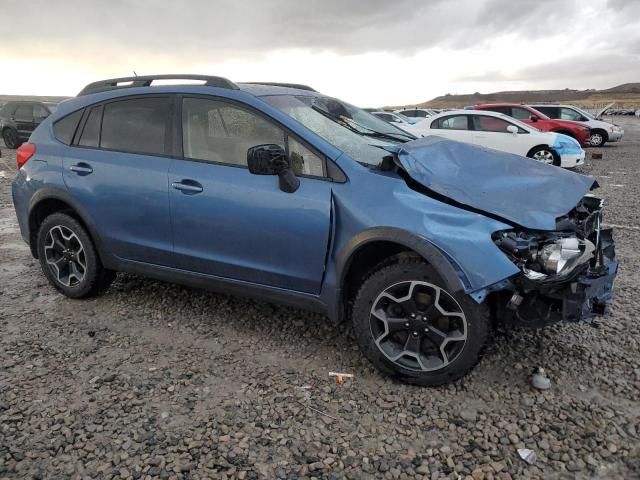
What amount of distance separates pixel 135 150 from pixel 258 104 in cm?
112

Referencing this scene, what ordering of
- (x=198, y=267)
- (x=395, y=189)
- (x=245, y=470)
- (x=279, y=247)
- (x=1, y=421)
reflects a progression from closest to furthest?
(x=245, y=470) < (x=1, y=421) < (x=395, y=189) < (x=279, y=247) < (x=198, y=267)

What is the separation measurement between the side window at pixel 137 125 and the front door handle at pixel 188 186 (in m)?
0.35

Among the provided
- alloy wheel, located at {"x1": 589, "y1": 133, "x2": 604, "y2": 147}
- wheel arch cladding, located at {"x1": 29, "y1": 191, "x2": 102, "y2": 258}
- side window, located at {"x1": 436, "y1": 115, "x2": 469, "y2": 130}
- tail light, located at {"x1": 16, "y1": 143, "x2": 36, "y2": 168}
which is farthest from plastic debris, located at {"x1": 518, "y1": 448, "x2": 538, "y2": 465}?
alloy wheel, located at {"x1": 589, "y1": 133, "x2": 604, "y2": 147}

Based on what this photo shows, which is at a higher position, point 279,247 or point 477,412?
point 279,247

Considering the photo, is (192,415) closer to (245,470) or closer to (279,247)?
(245,470)

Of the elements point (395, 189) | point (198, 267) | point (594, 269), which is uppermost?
point (395, 189)

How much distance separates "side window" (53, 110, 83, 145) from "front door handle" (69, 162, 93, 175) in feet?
0.90

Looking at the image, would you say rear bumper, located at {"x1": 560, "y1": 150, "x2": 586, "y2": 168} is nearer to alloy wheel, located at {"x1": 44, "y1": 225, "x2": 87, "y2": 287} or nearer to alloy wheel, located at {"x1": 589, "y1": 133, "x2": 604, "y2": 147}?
alloy wheel, located at {"x1": 589, "y1": 133, "x2": 604, "y2": 147}

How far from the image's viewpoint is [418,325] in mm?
2971

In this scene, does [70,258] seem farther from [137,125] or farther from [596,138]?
[596,138]

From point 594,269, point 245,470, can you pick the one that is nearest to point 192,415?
point 245,470

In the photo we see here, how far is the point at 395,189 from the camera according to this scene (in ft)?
9.81

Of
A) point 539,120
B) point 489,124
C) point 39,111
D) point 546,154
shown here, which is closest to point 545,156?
point 546,154

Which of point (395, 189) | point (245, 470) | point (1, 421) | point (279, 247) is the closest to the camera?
point (245, 470)
